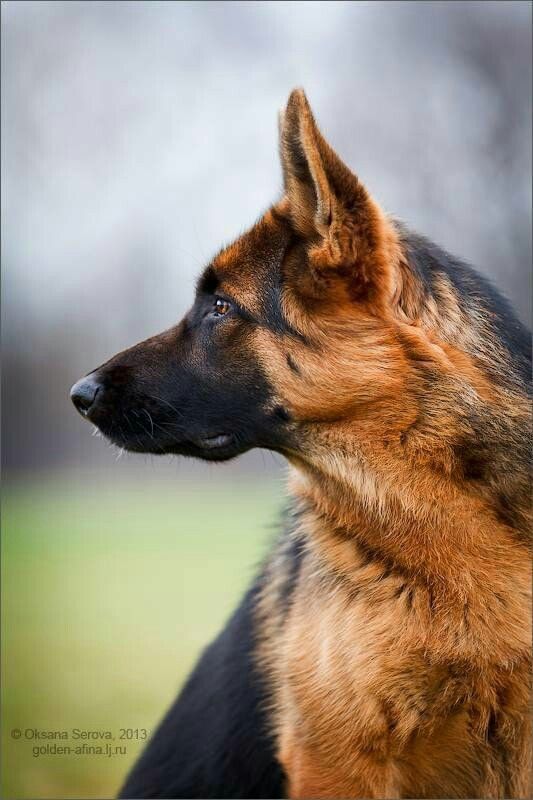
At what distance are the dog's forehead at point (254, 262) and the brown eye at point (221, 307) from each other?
0.05 meters

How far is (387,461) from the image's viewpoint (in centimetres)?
329

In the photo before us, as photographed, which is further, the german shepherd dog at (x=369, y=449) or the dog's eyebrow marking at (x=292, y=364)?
the dog's eyebrow marking at (x=292, y=364)

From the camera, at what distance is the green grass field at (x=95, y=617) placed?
4.69 m

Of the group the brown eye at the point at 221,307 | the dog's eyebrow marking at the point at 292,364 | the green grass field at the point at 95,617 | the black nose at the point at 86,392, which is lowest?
the green grass field at the point at 95,617

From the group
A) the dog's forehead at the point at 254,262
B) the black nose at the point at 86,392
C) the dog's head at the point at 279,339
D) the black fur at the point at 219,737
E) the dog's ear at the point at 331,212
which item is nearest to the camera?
the dog's ear at the point at 331,212

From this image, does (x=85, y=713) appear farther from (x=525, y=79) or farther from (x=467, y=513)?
(x=525, y=79)

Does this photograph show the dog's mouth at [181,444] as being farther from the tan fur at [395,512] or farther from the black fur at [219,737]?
the black fur at [219,737]

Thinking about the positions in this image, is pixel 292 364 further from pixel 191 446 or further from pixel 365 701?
pixel 365 701

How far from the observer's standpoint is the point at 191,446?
3641 millimetres

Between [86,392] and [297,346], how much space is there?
985 mm

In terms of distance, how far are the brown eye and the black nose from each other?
63 cm

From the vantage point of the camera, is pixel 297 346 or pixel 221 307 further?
pixel 221 307

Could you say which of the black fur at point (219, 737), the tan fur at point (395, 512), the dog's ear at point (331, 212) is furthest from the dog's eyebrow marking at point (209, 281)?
the black fur at point (219, 737)

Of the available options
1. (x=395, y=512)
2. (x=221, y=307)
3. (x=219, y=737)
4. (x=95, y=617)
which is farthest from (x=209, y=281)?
(x=95, y=617)
